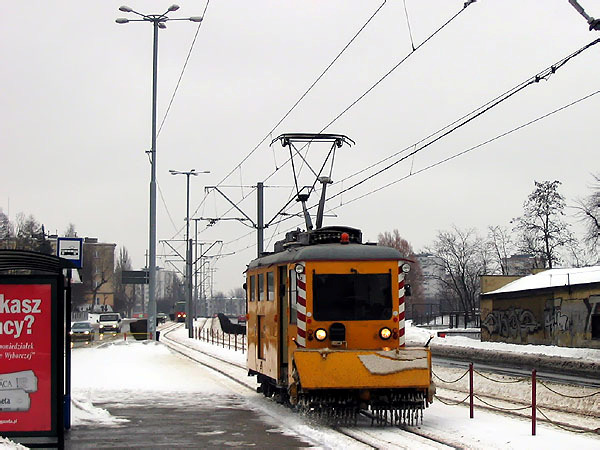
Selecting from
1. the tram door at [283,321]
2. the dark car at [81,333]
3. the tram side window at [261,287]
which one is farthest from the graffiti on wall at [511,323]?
the tram door at [283,321]

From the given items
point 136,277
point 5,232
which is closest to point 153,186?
point 136,277

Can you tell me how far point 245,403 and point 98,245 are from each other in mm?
135156

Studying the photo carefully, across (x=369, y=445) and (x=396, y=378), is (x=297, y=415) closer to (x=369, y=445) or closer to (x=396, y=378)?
(x=396, y=378)

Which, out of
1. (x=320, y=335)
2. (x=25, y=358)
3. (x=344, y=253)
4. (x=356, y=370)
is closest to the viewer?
(x=25, y=358)

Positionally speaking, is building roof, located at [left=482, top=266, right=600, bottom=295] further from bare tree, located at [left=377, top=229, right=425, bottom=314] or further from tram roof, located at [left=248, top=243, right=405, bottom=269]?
bare tree, located at [left=377, top=229, right=425, bottom=314]

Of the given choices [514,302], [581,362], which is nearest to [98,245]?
[514,302]

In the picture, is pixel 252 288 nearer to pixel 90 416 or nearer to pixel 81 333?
pixel 90 416

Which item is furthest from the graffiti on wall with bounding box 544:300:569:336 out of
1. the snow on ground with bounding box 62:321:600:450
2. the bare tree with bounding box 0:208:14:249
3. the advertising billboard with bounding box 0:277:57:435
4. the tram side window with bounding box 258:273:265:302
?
the bare tree with bounding box 0:208:14:249

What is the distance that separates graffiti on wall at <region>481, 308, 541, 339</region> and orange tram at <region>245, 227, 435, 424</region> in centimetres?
3053

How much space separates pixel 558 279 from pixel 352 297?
3317cm

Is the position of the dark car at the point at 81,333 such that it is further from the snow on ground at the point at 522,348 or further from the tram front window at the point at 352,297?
the tram front window at the point at 352,297

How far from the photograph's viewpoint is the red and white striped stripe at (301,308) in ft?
50.6

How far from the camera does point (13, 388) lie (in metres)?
11.9

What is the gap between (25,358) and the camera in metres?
11.9
